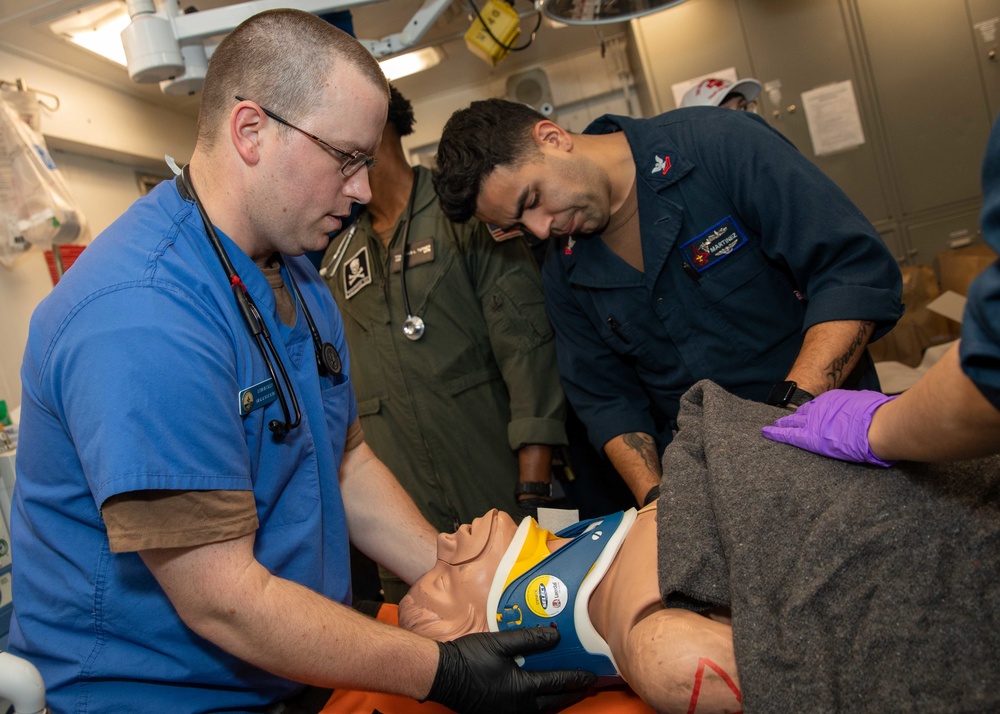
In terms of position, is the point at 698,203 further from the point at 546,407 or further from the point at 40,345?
the point at 40,345

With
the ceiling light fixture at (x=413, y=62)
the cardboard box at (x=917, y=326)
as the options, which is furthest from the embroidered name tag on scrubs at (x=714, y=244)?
the ceiling light fixture at (x=413, y=62)

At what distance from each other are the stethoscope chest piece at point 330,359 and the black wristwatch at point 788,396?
86 centimetres

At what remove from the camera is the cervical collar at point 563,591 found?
133cm

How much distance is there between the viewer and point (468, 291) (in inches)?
98.0

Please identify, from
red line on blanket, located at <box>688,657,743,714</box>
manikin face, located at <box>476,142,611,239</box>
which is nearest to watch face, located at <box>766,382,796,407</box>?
red line on blanket, located at <box>688,657,743,714</box>

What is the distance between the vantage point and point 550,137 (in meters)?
2.03

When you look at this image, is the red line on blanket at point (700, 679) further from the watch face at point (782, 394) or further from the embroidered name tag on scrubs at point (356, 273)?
the embroidered name tag on scrubs at point (356, 273)

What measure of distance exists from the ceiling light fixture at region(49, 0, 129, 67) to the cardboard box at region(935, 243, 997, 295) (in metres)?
4.20

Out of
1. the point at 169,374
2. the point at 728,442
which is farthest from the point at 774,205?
the point at 169,374

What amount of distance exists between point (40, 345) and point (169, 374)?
25cm

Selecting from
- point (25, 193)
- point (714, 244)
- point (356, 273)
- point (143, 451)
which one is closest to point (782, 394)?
point (714, 244)

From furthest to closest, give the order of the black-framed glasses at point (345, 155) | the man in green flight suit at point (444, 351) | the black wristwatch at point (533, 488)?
the man in green flight suit at point (444, 351) → the black wristwatch at point (533, 488) → the black-framed glasses at point (345, 155)

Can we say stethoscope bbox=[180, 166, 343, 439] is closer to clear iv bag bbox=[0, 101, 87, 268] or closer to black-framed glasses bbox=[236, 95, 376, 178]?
black-framed glasses bbox=[236, 95, 376, 178]

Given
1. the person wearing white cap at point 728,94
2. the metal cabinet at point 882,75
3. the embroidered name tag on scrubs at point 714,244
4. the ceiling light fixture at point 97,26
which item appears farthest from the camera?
the metal cabinet at point 882,75
